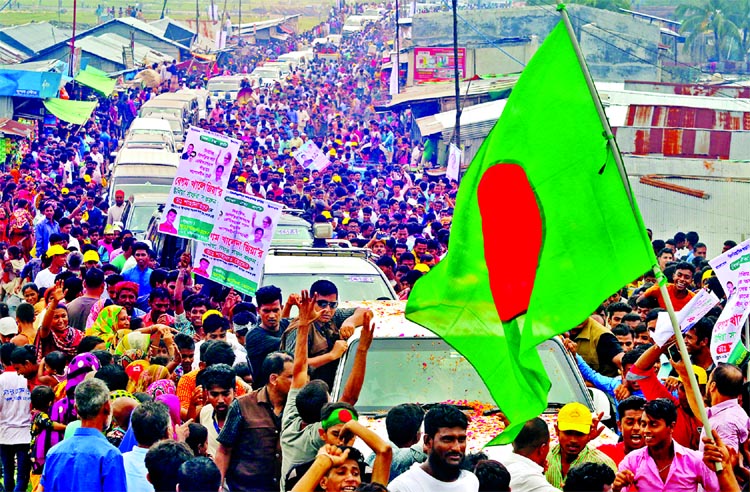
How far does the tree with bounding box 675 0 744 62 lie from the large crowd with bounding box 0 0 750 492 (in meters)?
61.2

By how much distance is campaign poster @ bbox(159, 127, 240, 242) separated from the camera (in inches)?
513

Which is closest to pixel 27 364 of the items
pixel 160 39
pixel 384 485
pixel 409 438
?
pixel 409 438

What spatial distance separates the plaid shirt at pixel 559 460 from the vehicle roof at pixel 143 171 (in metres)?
16.5

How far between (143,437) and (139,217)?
12.7 m

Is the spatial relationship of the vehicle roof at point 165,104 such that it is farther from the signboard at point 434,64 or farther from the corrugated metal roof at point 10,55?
the corrugated metal roof at point 10,55

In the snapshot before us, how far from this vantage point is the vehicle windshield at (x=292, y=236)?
653 inches

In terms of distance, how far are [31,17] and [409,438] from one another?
102 meters

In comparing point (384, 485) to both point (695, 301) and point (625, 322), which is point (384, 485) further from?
point (625, 322)

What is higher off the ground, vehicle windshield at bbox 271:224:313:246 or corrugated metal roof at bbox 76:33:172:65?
corrugated metal roof at bbox 76:33:172:65

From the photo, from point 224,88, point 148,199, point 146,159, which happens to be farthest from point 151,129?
point 224,88

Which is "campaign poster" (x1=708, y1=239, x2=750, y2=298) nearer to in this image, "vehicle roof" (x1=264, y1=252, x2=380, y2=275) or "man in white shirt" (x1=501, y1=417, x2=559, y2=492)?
"man in white shirt" (x1=501, y1=417, x2=559, y2=492)

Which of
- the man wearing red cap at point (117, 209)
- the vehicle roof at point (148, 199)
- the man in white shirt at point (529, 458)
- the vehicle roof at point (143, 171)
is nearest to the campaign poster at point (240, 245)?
the man in white shirt at point (529, 458)

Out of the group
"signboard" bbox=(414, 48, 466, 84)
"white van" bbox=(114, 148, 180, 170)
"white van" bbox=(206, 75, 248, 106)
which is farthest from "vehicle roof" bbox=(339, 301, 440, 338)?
"white van" bbox=(206, 75, 248, 106)

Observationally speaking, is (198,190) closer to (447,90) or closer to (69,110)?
(69,110)
